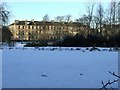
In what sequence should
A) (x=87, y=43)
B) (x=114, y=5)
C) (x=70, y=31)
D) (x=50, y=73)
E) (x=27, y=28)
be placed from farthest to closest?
(x=27, y=28)
(x=70, y=31)
(x=114, y=5)
(x=87, y=43)
(x=50, y=73)

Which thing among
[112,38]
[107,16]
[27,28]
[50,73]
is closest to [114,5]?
[107,16]

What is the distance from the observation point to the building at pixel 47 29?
6292 cm

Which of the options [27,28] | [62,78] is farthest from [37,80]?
[27,28]

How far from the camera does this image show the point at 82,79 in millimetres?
9523

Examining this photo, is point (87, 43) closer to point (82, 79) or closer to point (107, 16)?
point (107, 16)

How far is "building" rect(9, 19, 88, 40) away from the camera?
62.9 metres

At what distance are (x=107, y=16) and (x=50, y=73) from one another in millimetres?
44329

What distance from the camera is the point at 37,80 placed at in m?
9.23

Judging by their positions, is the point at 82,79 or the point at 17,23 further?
the point at 17,23

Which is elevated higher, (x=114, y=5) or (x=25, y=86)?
(x=114, y=5)

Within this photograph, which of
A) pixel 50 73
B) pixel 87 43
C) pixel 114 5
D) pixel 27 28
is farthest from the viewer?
pixel 27 28

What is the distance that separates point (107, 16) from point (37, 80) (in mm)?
45798

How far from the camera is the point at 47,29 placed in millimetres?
87312

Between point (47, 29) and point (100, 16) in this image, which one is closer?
point (100, 16)
